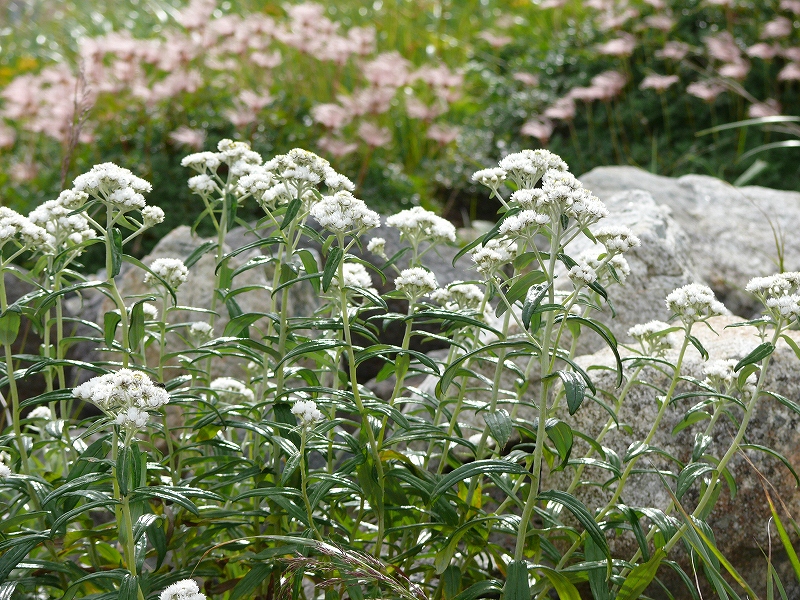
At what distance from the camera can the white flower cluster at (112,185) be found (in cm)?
204

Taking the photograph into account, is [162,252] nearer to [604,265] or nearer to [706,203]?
[604,265]

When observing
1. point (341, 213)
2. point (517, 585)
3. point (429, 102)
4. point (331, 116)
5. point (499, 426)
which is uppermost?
point (341, 213)

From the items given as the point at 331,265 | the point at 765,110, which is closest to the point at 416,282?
the point at 331,265

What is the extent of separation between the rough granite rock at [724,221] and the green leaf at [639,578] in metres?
2.17

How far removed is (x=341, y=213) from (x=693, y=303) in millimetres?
947

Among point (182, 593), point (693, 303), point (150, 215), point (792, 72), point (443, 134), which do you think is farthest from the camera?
point (443, 134)

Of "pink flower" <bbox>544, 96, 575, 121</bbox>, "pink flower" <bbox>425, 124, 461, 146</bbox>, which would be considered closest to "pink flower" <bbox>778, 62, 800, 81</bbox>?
"pink flower" <bbox>544, 96, 575, 121</bbox>

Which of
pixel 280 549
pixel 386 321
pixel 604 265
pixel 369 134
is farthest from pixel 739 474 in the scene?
pixel 369 134

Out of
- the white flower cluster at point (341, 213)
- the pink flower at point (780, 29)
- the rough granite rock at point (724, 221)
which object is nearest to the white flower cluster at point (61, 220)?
the white flower cluster at point (341, 213)

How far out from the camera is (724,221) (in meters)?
4.64

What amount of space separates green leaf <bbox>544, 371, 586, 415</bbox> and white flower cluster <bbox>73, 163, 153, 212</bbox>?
1087mm

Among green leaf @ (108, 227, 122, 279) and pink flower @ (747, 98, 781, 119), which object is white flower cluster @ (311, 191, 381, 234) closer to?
green leaf @ (108, 227, 122, 279)

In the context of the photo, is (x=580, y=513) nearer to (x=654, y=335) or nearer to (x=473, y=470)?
(x=473, y=470)

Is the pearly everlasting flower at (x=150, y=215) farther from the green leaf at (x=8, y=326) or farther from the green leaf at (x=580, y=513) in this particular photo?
the green leaf at (x=580, y=513)
